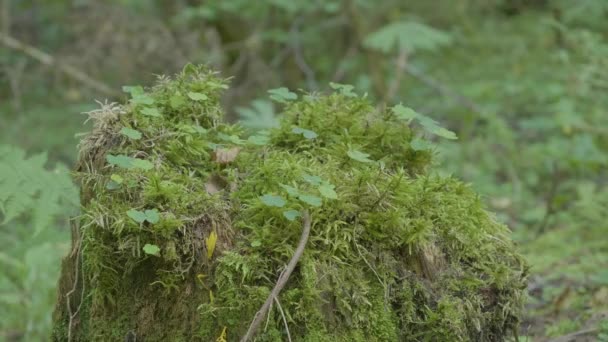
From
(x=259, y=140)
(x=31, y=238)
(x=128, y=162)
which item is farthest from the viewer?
(x=31, y=238)

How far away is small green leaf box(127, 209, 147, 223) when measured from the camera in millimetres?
2254

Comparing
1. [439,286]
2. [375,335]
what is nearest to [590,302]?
[439,286]

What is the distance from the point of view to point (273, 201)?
2.34 meters

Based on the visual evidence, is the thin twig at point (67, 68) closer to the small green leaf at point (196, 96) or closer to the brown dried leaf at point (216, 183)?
the small green leaf at point (196, 96)

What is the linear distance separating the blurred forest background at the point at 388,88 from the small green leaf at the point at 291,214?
4.83 ft

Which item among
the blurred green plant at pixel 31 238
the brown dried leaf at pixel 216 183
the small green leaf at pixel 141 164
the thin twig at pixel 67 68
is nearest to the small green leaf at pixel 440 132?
the brown dried leaf at pixel 216 183

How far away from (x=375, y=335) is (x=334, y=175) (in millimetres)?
644

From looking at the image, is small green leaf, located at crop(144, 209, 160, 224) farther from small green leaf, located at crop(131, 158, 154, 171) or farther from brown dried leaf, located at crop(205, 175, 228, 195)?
brown dried leaf, located at crop(205, 175, 228, 195)

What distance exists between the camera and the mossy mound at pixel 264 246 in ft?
7.69

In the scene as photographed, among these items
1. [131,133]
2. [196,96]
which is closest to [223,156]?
[196,96]

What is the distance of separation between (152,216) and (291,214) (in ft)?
1.62

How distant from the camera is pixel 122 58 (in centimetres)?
871

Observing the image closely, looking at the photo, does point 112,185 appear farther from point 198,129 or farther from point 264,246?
point 264,246

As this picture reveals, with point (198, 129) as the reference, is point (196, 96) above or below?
above
